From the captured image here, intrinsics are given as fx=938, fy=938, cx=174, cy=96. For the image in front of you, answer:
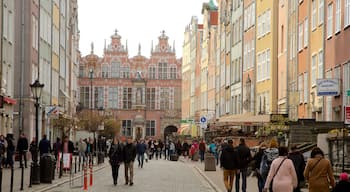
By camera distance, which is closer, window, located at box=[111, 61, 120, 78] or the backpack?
the backpack

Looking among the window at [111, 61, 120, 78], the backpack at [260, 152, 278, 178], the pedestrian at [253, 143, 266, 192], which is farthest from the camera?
the window at [111, 61, 120, 78]

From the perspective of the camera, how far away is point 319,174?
17250 mm

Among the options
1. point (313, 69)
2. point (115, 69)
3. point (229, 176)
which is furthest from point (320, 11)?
point (115, 69)

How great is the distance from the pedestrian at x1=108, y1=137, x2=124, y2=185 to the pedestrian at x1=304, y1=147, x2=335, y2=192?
14613mm

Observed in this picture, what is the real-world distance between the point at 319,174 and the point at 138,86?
12218cm

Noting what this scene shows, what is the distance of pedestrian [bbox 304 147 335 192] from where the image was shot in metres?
17.2

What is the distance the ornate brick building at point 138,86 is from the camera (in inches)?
5423

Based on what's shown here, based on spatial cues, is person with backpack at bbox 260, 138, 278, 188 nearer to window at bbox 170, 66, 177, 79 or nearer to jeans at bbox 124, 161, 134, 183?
jeans at bbox 124, 161, 134, 183

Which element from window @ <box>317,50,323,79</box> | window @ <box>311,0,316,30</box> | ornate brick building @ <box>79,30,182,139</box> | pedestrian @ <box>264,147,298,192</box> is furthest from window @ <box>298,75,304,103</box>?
ornate brick building @ <box>79,30,182,139</box>

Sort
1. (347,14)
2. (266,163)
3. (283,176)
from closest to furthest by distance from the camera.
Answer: (283,176) → (266,163) → (347,14)

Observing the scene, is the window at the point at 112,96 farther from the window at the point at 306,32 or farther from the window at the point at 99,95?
the window at the point at 306,32

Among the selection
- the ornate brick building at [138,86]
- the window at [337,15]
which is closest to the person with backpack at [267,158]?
the window at [337,15]

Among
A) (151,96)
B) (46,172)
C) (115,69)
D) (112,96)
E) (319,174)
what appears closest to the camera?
(319,174)

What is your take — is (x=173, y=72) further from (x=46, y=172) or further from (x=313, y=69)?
(x=46, y=172)
